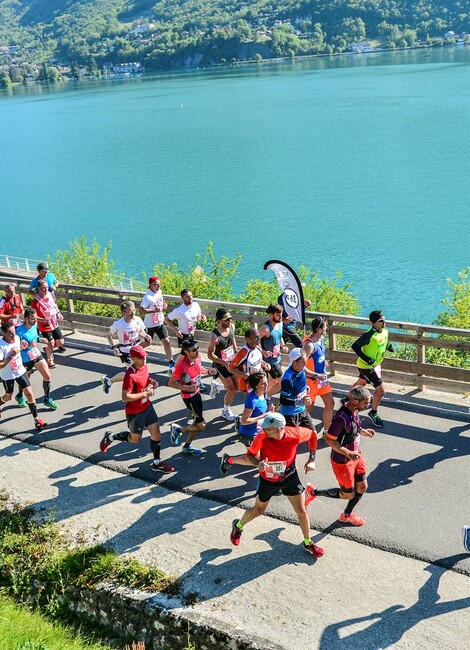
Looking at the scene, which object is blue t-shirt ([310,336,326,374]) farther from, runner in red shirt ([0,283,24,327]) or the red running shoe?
runner in red shirt ([0,283,24,327])

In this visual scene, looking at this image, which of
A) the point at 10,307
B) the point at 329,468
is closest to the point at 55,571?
the point at 329,468

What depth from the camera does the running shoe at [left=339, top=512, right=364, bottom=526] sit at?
7.75 metres

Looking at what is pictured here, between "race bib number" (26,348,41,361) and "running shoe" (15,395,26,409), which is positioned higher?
"race bib number" (26,348,41,361)

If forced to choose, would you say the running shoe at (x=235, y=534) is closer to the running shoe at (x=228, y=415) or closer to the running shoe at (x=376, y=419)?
the running shoe at (x=228, y=415)

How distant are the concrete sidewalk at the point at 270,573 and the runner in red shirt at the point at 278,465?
1.20 feet

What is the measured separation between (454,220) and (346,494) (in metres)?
39.9

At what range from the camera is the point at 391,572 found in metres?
6.99

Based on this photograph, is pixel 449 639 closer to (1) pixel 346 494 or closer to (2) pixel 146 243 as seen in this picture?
(1) pixel 346 494

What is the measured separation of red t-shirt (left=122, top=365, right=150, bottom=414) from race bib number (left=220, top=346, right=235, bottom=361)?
1.75 meters

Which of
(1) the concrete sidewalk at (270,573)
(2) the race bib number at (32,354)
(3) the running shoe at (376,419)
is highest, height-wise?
(2) the race bib number at (32,354)

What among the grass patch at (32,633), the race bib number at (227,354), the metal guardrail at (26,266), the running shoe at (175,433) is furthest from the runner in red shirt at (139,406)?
the metal guardrail at (26,266)

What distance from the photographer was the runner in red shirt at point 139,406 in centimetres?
867

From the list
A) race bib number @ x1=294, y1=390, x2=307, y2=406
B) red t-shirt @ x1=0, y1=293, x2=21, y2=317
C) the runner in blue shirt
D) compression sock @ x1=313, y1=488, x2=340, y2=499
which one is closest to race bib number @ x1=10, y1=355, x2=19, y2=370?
the runner in blue shirt

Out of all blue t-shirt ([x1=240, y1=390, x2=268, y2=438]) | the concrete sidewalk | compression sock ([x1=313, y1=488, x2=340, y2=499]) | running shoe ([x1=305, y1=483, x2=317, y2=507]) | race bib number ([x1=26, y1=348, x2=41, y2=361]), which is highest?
race bib number ([x1=26, y1=348, x2=41, y2=361])
